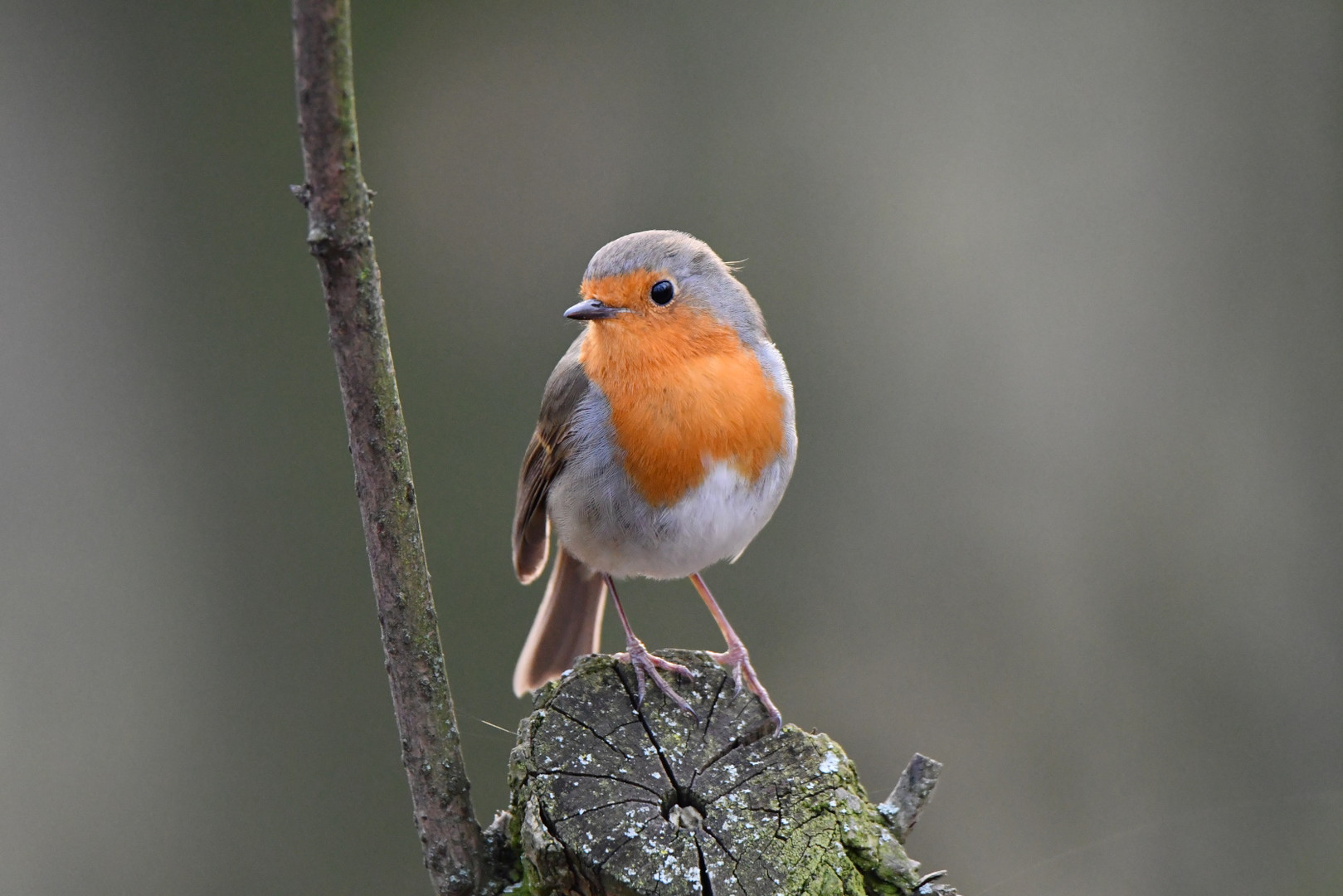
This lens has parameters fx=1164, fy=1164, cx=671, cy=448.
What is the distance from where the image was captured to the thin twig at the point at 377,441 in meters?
1.53

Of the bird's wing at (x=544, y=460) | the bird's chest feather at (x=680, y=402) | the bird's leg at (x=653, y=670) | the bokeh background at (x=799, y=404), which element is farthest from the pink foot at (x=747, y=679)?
the bokeh background at (x=799, y=404)

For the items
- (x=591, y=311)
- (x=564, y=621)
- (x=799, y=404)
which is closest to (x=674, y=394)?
(x=591, y=311)

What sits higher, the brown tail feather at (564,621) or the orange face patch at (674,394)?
the orange face patch at (674,394)

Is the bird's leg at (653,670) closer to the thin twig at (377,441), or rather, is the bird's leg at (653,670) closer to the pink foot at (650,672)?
the pink foot at (650,672)

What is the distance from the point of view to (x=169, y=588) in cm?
471

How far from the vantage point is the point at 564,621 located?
3.43 meters

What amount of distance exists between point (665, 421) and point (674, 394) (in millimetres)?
68

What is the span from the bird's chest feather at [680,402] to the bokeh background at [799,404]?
6.04 feet

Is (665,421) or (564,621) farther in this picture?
(564,621)

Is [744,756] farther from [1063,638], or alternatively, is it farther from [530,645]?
[1063,638]

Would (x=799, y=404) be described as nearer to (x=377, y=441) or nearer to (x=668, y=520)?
(x=668, y=520)

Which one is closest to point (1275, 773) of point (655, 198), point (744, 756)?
point (655, 198)

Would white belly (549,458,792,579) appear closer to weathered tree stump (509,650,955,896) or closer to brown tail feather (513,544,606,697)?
brown tail feather (513,544,606,697)

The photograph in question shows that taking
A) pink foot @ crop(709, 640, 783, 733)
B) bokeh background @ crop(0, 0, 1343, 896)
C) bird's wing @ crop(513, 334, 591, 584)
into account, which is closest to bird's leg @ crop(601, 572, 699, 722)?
pink foot @ crop(709, 640, 783, 733)
